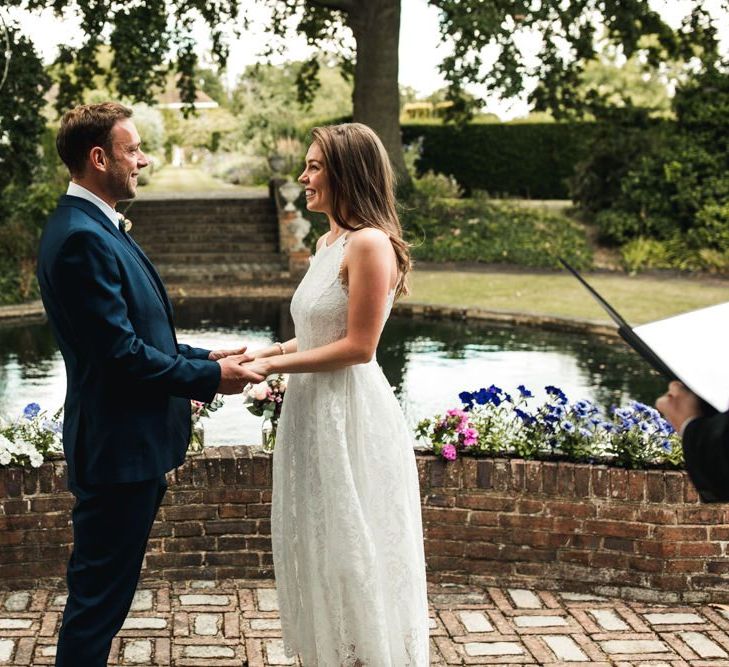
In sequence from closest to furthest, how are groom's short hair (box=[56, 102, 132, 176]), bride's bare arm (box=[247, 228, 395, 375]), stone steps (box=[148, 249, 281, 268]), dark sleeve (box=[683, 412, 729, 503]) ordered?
1. dark sleeve (box=[683, 412, 729, 503])
2. groom's short hair (box=[56, 102, 132, 176])
3. bride's bare arm (box=[247, 228, 395, 375])
4. stone steps (box=[148, 249, 281, 268])

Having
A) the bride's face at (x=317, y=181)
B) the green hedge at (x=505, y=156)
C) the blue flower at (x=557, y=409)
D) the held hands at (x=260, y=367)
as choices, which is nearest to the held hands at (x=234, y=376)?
the held hands at (x=260, y=367)

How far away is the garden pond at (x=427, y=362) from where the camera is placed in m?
8.82

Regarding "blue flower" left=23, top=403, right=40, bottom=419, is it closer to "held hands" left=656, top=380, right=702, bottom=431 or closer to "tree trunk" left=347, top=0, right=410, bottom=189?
"held hands" left=656, top=380, right=702, bottom=431

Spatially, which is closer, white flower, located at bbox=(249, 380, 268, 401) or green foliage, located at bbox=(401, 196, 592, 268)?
white flower, located at bbox=(249, 380, 268, 401)

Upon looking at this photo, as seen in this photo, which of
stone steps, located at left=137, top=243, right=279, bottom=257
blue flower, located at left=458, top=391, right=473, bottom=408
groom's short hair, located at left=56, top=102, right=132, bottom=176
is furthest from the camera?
stone steps, located at left=137, top=243, right=279, bottom=257

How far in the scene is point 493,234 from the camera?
19.2 metres

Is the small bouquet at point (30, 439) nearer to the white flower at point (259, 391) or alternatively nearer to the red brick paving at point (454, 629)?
the red brick paving at point (454, 629)

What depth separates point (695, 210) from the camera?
18500mm

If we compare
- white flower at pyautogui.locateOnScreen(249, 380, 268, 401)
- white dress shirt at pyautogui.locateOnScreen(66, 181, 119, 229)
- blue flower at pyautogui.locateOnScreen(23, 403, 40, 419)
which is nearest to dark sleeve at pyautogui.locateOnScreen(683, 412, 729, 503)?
white dress shirt at pyautogui.locateOnScreen(66, 181, 119, 229)

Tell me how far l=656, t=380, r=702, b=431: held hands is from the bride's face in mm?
1602

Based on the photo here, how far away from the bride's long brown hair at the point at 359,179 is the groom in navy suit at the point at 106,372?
1.92 feet

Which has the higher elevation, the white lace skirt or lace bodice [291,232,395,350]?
lace bodice [291,232,395,350]

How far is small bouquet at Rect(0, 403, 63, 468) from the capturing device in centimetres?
435

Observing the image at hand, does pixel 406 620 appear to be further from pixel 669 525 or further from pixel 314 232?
pixel 314 232
